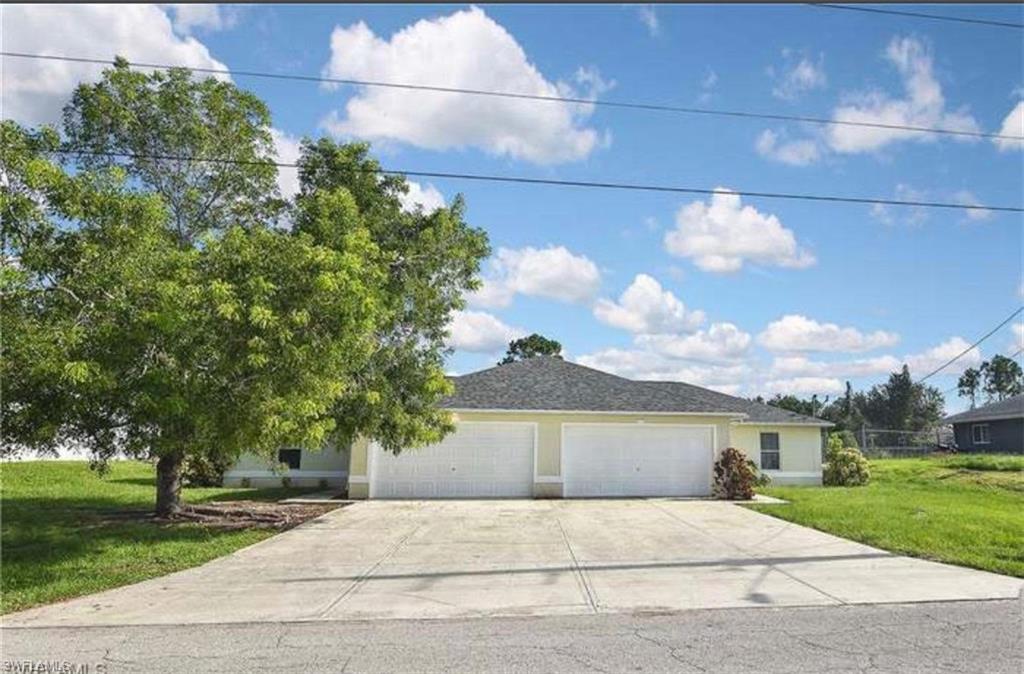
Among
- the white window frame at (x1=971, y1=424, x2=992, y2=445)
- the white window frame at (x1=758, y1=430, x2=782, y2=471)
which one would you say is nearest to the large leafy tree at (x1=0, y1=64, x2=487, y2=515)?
the white window frame at (x1=758, y1=430, x2=782, y2=471)

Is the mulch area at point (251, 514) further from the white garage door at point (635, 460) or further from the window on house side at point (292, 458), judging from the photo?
the white garage door at point (635, 460)

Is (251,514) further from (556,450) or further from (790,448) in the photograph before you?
(790,448)

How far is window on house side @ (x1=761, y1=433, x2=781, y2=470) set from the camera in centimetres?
2695

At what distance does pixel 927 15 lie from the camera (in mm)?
11492

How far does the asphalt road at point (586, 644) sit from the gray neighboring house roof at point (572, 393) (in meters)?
14.0

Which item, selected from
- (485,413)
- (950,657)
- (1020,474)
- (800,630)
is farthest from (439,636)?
(1020,474)

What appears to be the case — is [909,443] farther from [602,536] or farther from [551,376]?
[602,536]

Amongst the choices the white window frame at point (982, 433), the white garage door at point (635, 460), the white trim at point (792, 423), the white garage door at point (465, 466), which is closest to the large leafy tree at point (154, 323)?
the white garage door at point (465, 466)

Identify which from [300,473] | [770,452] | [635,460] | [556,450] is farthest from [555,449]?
[770,452]

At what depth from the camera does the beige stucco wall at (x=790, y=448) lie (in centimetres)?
2683

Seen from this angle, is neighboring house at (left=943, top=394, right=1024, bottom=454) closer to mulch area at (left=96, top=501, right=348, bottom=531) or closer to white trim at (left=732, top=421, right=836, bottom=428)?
white trim at (left=732, top=421, right=836, bottom=428)

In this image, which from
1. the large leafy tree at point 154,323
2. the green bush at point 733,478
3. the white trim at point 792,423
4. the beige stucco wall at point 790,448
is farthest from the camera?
the beige stucco wall at point 790,448

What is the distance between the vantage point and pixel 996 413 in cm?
3822

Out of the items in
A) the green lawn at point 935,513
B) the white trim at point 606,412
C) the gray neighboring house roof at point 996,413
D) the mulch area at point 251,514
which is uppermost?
the gray neighboring house roof at point 996,413
